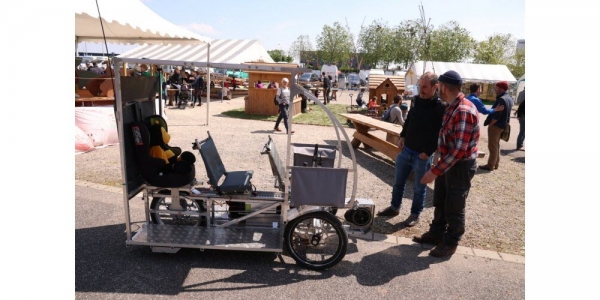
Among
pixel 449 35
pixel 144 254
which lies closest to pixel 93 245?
pixel 144 254

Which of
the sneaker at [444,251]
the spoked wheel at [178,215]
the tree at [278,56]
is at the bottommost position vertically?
the sneaker at [444,251]

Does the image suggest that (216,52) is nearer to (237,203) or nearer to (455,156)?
(237,203)

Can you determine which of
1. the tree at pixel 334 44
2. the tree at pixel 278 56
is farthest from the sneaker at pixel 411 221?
the tree at pixel 278 56

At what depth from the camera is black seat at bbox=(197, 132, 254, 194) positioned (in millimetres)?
4211

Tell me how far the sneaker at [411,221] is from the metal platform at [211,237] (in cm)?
186

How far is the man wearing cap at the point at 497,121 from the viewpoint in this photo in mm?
8254

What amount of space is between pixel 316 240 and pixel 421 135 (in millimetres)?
1828

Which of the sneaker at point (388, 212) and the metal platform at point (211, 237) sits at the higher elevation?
the metal platform at point (211, 237)

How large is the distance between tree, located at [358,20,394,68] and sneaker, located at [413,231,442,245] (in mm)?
61810

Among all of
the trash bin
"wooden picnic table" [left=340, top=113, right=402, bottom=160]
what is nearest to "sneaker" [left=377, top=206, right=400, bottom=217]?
the trash bin

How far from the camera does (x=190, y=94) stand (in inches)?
776

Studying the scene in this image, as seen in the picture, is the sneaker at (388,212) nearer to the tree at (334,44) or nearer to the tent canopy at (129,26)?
the tent canopy at (129,26)

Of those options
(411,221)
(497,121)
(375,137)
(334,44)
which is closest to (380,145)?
(375,137)

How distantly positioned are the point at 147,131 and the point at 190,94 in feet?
53.6
